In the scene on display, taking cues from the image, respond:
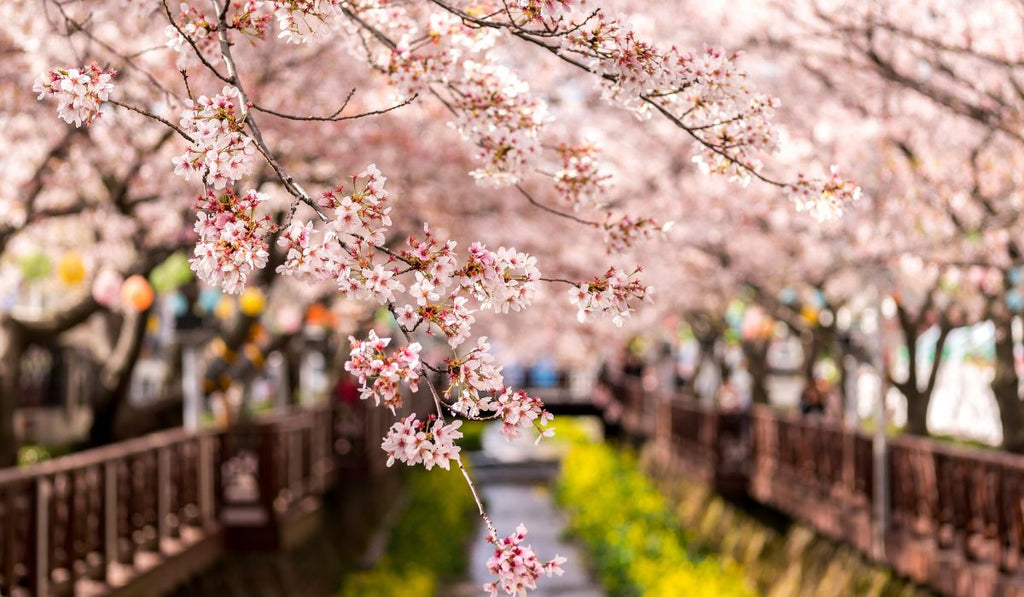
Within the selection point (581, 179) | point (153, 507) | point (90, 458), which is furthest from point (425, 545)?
point (581, 179)

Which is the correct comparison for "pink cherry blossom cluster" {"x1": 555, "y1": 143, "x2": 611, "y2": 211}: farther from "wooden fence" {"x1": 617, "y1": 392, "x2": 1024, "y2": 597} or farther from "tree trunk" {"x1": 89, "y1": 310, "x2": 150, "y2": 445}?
"tree trunk" {"x1": 89, "y1": 310, "x2": 150, "y2": 445}

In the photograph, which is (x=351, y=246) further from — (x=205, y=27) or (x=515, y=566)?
(x=205, y=27)

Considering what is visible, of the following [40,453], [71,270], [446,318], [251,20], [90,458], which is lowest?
[40,453]

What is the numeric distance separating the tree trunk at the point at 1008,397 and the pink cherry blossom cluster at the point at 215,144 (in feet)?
34.0

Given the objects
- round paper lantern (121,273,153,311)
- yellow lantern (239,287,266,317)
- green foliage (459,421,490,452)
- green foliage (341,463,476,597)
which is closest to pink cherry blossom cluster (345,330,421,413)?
round paper lantern (121,273,153,311)

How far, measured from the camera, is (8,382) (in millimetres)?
11234

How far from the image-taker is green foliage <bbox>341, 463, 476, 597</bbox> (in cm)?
1861

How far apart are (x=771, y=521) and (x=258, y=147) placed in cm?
1912

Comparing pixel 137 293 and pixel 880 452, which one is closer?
pixel 137 293

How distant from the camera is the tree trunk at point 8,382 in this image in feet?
36.7

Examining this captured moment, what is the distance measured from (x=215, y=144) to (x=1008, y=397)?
34.5ft

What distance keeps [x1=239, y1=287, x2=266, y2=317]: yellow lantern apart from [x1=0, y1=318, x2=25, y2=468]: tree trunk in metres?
3.72

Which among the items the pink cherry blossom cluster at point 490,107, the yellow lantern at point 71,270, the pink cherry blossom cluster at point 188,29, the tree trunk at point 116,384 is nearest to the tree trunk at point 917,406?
the tree trunk at point 116,384

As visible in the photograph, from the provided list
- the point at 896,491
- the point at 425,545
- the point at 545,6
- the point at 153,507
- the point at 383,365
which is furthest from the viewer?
the point at 425,545
